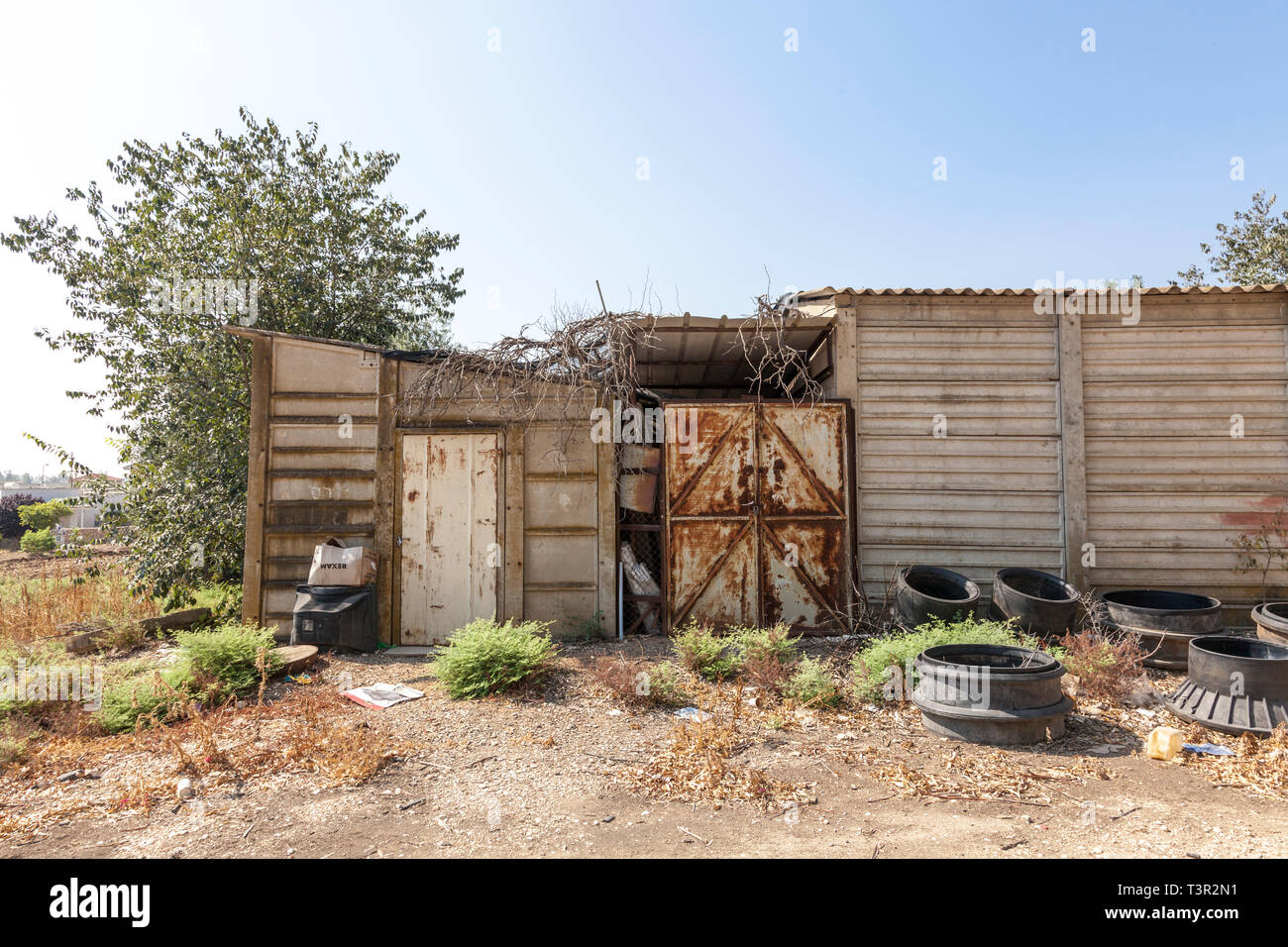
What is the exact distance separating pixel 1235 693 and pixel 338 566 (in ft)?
26.2

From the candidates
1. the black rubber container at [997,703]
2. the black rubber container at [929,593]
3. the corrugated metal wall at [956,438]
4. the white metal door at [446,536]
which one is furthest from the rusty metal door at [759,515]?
the black rubber container at [997,703]

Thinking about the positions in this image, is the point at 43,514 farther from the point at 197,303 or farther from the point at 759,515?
the point at 759,515

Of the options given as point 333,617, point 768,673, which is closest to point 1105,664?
point 768,673

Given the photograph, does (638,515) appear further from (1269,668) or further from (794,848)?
(1269,668)

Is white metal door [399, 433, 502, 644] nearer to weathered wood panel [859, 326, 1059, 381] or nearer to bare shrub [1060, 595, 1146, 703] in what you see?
weathered wood panel [859, 326, 1059, 381]

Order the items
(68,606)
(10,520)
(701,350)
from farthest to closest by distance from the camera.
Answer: (10,520) → (68,606) → (701,350)

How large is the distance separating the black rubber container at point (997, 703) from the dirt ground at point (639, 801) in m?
0.12

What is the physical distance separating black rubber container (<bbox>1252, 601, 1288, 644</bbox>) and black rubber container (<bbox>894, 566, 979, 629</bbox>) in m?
2.41

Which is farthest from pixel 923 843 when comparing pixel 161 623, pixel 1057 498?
pixel 161 623

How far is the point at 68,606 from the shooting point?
9094 mm

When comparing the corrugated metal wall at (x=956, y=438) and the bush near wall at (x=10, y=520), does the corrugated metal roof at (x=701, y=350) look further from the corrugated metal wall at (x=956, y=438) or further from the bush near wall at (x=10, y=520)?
the bush near wall at (x=10, y=520)

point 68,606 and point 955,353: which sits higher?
point 955,353

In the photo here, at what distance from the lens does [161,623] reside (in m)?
8.34

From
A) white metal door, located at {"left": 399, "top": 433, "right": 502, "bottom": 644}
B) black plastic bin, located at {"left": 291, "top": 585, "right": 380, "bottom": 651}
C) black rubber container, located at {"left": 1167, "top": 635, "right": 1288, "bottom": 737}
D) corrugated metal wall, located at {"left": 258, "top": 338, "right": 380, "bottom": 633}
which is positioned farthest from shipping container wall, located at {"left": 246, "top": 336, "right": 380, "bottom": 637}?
black rubber container, located at {"left": 1167, "top": 635, "right": 1288, "bottom": 737}
